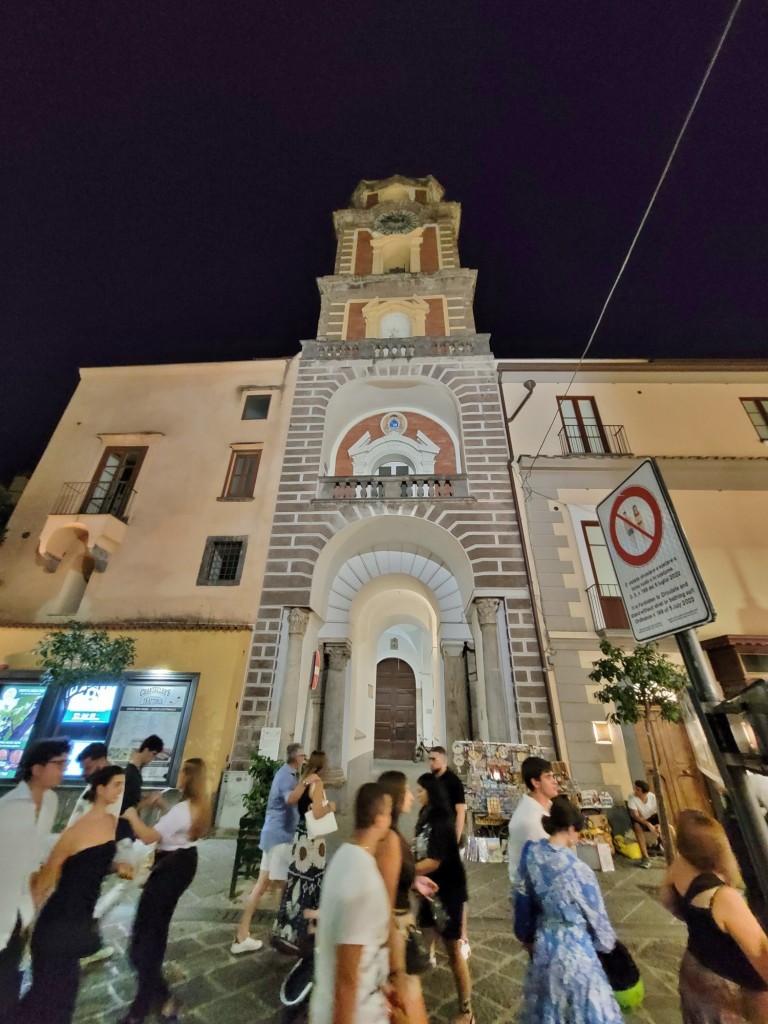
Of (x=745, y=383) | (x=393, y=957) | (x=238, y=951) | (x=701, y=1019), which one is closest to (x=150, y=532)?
(x=238, y=951)

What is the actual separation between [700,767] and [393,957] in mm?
8349

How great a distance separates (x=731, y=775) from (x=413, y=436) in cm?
1227

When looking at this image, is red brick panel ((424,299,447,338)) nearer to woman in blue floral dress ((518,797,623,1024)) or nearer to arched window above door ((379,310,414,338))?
arched window above door ((379,310,414,338))

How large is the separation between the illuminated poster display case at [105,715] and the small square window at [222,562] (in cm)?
211

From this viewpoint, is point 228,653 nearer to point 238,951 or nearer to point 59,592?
point 59,592

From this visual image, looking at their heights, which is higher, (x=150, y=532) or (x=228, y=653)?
(x=150, y=532)

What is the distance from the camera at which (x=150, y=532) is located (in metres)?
10.5

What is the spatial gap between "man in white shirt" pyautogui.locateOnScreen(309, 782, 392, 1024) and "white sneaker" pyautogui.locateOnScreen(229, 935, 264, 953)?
2567mm

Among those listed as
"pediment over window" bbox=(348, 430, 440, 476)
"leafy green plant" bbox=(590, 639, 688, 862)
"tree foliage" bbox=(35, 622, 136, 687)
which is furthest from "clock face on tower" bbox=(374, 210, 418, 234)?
"tree foliage" bbox=(35, 622, 136, 687)

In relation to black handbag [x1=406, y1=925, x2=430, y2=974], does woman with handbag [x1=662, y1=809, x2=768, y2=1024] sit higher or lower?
higher

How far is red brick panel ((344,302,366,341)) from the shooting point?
14.1 m

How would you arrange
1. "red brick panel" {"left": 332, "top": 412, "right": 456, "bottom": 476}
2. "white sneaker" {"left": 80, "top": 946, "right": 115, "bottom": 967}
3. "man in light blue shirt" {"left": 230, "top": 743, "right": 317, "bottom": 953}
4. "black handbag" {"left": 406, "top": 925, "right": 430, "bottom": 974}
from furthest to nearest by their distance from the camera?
"red brick panel" {"left": 332, "top": 412, "right": 456, "bottom": 476} < "man in light blue shirt" {"left": 230, "top": 743, "right": 317, "bottom": 953} < "white sneaker" {"left": 80, "top": 946, "right": 115, "bottom": 967} < "black handbag" {"left": 406, "top": 925, "right": 430, "bottom": 974}

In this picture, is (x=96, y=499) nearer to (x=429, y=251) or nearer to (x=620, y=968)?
(x=620, y=968)

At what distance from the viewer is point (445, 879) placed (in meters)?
3.30
